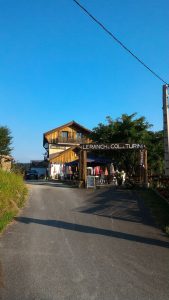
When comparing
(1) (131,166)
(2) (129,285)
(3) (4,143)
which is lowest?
(2) (129,285)

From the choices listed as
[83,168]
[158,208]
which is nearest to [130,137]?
[83,168]

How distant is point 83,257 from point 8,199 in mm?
6310

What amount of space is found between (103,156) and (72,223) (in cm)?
2885

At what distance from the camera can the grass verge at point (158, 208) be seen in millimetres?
12062

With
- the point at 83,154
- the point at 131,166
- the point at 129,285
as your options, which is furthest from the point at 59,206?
the point at 131,166

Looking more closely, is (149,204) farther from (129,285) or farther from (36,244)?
(129,285)

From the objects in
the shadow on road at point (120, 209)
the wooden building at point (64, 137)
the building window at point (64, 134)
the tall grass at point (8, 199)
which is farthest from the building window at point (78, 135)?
the tall grass at point (8, 199)

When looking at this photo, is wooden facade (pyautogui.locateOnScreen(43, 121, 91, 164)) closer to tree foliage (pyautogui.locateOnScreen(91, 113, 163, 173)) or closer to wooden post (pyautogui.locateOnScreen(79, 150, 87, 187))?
tree foliage (pyautogui.locateOnScreen(91, 113, 163, 173))

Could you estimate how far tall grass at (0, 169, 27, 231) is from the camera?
1183 cm

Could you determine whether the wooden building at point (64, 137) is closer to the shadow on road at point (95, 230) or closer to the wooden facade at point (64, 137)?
the wooden facade at point (64, 137)

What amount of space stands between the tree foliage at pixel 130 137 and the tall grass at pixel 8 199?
2222 centimetres

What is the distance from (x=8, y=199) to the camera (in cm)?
1363

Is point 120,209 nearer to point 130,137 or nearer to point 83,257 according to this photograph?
point 83,257

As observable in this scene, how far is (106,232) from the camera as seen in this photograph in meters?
10.5
